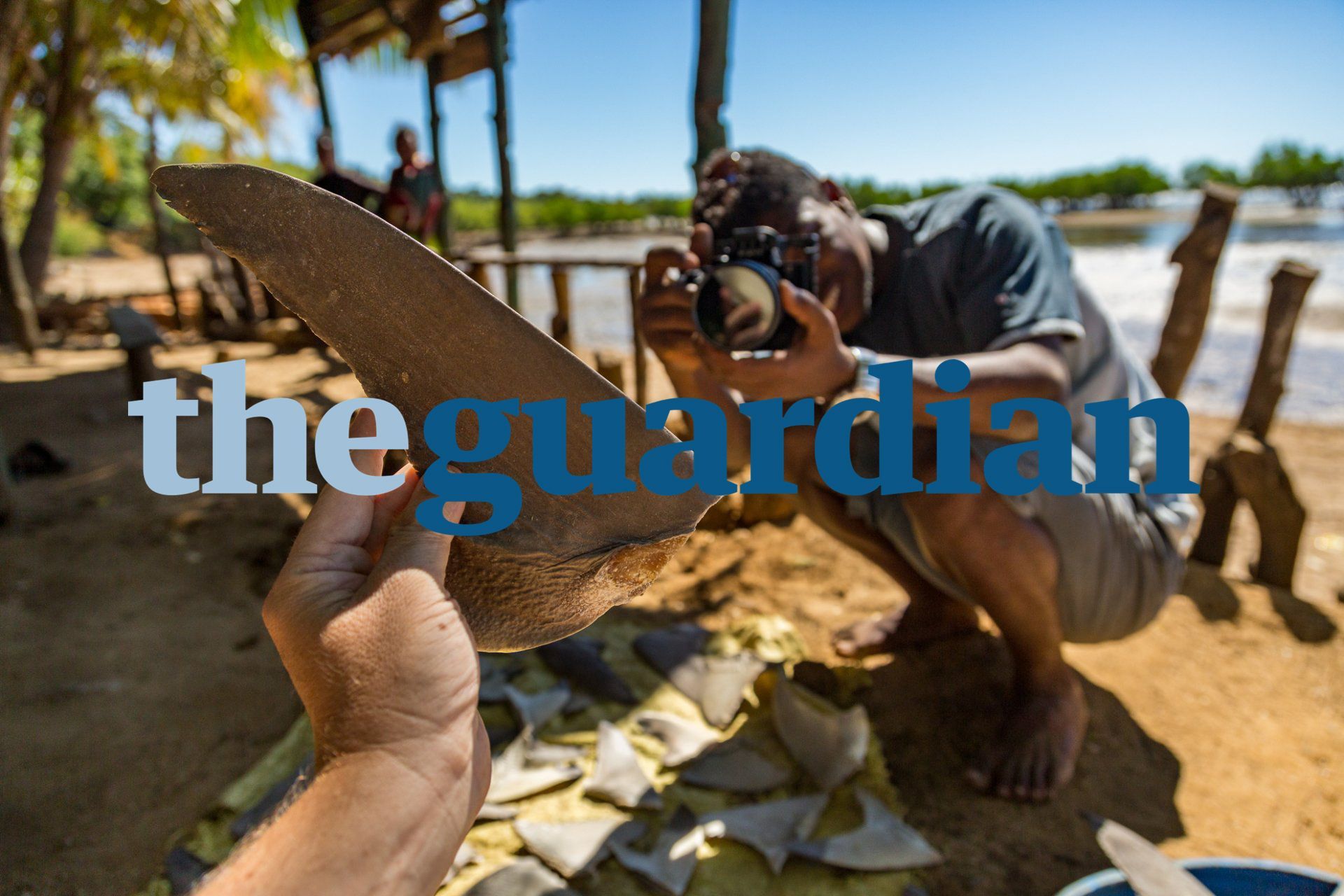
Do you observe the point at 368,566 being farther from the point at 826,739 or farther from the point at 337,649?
the point at 826,739

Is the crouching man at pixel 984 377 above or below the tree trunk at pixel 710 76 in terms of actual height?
below

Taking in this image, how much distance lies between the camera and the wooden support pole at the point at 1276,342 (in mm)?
3523

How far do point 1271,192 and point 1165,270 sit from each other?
2366 inches

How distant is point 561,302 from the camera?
4.98m

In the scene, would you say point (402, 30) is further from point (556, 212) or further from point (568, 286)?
point (556, 212)

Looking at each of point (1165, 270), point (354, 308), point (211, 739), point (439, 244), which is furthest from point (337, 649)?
point (1165, 270)

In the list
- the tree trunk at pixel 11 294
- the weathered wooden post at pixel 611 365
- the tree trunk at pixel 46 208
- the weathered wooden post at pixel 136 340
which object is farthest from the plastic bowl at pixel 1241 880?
the tree trunk at pixel 46 208

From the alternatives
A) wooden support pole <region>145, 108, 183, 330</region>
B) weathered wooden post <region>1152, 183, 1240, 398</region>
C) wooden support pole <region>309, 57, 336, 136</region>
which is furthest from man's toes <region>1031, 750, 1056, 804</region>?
wooden support pole <region>145, 108, 183, 330</region>

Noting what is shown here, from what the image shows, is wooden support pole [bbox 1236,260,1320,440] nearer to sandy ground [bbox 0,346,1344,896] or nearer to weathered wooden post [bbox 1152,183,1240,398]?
weathered wooden post [bbox 1152,183,1240,398]

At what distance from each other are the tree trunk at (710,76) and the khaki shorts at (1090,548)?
102 inches

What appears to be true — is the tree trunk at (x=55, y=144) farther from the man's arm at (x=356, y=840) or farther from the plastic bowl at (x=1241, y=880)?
the plastic bowl at (x=1241, y=880)

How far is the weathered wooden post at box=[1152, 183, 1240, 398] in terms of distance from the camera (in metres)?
3.68

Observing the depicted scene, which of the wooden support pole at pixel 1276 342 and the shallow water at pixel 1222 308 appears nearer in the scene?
the wooden support pole at pixel 1276 342

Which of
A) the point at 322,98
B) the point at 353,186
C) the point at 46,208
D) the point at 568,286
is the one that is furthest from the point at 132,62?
the point at 568,286
